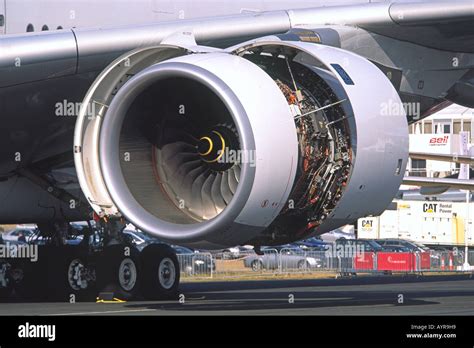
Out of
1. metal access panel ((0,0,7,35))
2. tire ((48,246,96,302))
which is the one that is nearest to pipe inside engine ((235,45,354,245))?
metal access panel ((0,0,7,35))

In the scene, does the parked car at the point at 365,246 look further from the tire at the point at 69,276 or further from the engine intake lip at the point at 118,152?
the engine intake lip at the point at 118,152

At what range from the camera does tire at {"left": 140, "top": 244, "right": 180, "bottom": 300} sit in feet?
54.9

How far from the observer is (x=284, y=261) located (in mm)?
36375

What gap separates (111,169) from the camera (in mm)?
11648

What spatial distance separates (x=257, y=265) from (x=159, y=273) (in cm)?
1992

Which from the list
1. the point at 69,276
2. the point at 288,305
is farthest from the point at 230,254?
the point at 288,305

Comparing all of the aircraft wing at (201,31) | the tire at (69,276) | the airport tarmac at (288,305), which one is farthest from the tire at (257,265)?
the aircraft wing at (201,31)

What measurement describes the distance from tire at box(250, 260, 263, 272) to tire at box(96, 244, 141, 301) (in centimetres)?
1881

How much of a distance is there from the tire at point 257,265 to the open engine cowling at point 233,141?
931 inches

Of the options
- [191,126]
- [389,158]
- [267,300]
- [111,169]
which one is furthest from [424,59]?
[267,300]
